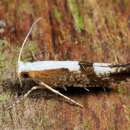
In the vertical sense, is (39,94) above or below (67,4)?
below

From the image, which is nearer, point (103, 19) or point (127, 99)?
point (127, 99)

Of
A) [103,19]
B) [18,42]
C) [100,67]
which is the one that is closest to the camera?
[100,67]

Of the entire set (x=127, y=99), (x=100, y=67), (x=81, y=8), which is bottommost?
(x=127, y=99)

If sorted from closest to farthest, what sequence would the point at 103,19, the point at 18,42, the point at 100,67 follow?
the point at 100,67, the point at 18,42, the point at 103,19

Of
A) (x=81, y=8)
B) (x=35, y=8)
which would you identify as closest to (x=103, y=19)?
(x=81, y=8)

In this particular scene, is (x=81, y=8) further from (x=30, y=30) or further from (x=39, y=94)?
(x=39, y=94)

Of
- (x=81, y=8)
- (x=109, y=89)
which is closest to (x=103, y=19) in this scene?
(x=81, y=8)

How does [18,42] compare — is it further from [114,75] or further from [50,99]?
[114,75]

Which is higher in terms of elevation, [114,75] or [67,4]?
[67,4]

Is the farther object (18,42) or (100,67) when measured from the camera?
(18,42)
